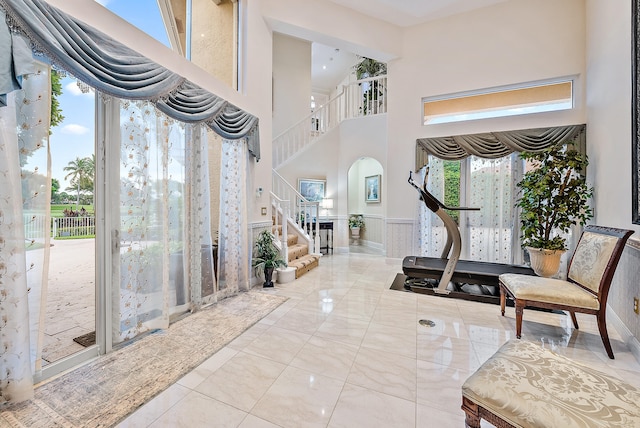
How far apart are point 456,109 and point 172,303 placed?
5708 millimetres

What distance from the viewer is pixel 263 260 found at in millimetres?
4059

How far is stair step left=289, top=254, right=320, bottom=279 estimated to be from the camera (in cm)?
466

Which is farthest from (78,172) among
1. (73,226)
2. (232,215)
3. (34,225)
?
(232,215)

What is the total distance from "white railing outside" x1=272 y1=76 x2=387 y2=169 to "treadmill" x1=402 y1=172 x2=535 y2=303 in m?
3.80

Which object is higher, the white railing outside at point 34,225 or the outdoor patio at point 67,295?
the white railing outside at point 34,225

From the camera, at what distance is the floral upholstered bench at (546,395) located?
1010 mm

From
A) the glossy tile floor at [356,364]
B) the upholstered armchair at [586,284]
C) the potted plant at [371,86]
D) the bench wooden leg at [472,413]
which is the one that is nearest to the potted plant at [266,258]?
the glossy tile floor at [356,364]

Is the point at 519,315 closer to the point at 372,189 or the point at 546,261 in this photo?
the point at 546,261

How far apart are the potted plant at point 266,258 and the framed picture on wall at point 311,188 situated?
2.96 meters

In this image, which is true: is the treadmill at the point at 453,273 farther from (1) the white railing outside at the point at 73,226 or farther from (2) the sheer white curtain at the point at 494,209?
(1) the white railing outside at the point at 73,226

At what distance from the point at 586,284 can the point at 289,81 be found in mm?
7604

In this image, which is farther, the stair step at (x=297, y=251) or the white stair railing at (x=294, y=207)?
the white stair railing at (x=294, y=207)

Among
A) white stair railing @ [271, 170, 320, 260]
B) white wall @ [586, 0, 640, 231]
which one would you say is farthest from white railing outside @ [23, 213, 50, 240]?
white wall @ [586, 0, 640, 231]

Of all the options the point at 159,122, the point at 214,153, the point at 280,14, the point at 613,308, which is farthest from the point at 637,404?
the point at 280,14
